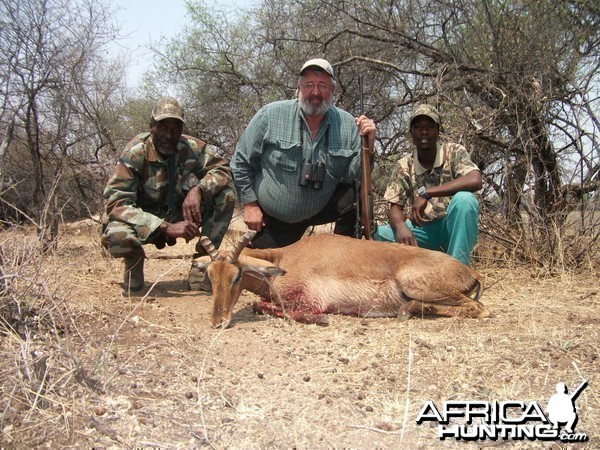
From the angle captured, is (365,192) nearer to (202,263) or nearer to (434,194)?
(434,194)

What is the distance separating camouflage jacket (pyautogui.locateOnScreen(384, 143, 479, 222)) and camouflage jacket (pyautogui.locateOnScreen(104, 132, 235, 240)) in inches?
80.2

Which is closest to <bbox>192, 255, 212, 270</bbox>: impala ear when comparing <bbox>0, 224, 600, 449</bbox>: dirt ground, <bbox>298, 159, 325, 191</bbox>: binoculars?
<bbox>0, 224, 600, 449</bbox>: dirt ground

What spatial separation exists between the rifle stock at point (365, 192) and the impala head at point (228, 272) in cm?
145

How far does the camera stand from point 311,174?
6.43m

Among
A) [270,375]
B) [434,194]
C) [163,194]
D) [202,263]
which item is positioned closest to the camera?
[270,375]

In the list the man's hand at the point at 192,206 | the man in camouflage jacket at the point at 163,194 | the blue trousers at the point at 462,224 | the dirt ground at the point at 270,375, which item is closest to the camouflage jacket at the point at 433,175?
the blue trousers at the point at 462,224

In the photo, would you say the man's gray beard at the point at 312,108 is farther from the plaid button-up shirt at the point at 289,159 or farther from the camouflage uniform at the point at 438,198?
the camouflage uniform at the point at 438,198

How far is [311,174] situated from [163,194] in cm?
175

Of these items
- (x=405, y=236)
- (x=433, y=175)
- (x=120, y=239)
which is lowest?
(x=120, y=239)

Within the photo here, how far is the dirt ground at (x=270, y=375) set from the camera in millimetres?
2822

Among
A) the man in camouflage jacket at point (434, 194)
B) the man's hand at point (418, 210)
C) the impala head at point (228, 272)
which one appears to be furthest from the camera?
the man's hand at point (418, 210)

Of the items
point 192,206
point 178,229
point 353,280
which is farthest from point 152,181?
point 353,280

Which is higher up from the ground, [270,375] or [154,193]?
[154,193]

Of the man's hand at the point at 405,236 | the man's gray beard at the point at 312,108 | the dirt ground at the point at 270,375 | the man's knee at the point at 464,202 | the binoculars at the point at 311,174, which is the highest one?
the man's gray beard at the point at 312,108
